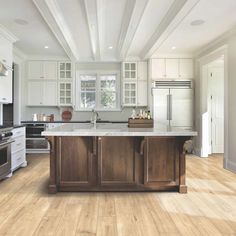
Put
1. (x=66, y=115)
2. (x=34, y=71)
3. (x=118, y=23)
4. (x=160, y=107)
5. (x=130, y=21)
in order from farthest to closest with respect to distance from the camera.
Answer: (x=66, y=115) → (x=34, y=71) → (x=160, y=107) → (x=118, y=23) → (x=130, y=21)

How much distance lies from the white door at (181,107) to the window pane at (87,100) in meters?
→ 2.38

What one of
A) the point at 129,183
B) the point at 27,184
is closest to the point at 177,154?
the point at 129,183

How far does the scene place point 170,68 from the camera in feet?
22.4

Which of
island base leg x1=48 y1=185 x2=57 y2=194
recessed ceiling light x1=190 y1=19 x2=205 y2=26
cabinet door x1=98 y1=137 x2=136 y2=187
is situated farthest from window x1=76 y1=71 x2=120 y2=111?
island base leg x1=48 y1=185 x2=57 y2=194

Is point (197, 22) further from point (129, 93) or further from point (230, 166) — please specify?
point (129, 93)

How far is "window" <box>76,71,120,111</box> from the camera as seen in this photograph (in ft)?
24.9

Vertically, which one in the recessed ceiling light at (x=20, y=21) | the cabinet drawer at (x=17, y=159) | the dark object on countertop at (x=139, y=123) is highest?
the recessed ceiling light at (x=20, y=21)

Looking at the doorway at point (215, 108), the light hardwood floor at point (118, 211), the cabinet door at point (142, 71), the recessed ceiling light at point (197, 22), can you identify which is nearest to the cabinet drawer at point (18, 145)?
the light hardwood floor at point (118, 211)

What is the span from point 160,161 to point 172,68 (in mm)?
3975

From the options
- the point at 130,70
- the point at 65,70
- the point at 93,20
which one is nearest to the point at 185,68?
the point at 130,70

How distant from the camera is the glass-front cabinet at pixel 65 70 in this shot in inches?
285

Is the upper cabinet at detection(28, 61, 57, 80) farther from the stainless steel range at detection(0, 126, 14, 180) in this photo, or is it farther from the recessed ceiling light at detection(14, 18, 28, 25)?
the stainless steel range at detection(0, 126, 14, 180)

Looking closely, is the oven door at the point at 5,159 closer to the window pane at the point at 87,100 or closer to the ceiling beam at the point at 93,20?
the ceiling beam at the point at 93,20

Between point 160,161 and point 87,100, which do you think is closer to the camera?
point 160,161
